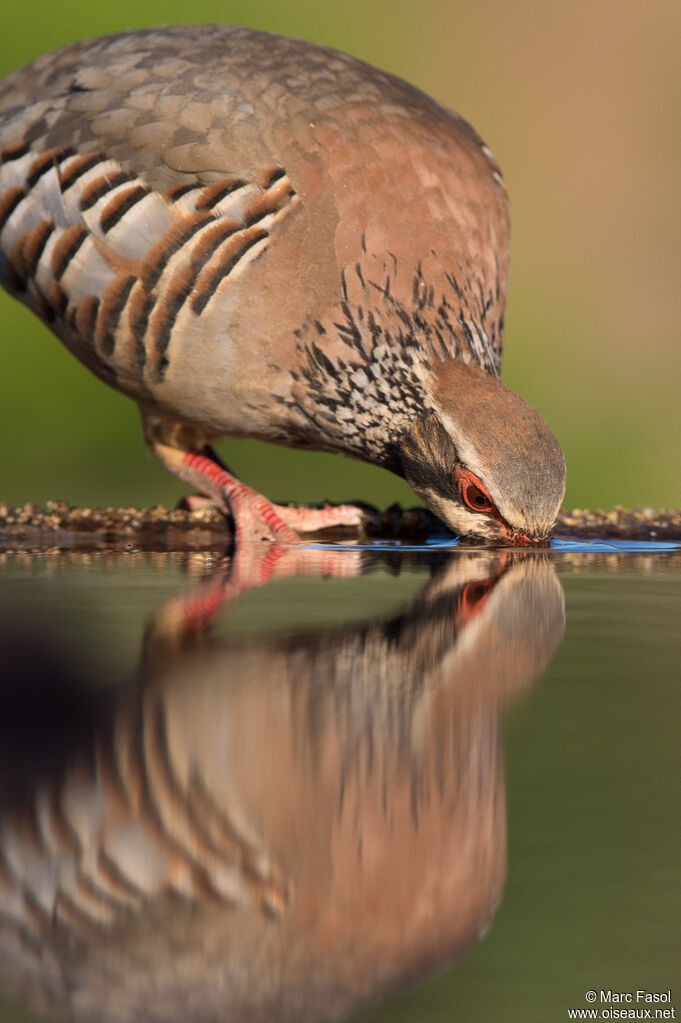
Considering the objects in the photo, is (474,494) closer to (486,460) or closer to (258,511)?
(486,460)

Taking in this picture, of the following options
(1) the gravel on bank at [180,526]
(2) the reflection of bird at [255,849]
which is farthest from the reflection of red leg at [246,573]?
(2) the reflection of bird at [255,849]

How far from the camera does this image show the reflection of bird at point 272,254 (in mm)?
4863

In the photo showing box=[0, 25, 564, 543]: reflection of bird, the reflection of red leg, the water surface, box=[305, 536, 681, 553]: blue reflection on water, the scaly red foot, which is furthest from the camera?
the scaly red foot

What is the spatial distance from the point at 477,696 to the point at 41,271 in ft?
11.8

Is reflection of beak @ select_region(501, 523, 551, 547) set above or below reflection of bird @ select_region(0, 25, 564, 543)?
below

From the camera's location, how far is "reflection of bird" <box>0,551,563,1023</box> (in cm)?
129

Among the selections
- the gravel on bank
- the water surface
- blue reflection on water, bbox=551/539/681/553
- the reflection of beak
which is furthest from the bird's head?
the water surface

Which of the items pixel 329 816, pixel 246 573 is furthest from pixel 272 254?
pixel 329 816

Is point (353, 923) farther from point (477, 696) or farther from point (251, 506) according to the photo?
point (251, 506)

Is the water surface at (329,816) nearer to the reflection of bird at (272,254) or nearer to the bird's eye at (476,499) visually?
the bird's eye at (476,499)

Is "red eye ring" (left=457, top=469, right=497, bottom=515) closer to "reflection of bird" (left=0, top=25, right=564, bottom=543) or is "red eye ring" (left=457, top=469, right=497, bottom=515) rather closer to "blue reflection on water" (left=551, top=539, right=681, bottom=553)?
"reflection of bird" (left=0, top=25, right=564, bottom=543)

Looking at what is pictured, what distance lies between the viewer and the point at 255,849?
1.52m

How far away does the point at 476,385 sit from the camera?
481 cm

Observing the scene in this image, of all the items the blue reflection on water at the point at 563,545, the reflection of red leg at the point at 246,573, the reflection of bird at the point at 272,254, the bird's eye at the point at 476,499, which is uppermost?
the reflection of bird at the point at 272,254
